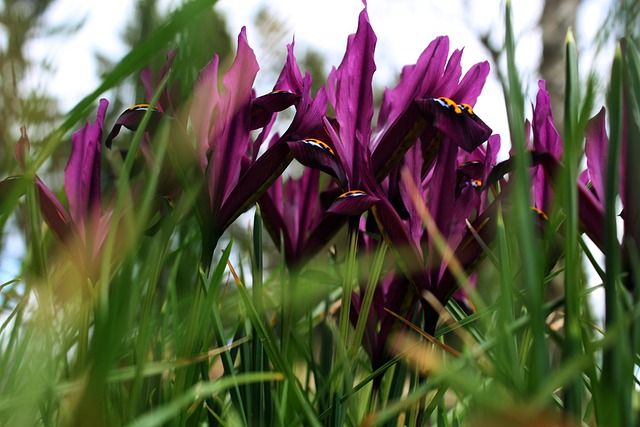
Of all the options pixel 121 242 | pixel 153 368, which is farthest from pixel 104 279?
pixel 121 242

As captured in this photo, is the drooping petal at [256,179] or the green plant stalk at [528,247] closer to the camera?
the green plant stalk at [528,247]

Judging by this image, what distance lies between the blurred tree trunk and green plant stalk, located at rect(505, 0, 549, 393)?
495 centimetres

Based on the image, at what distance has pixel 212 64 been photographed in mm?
627

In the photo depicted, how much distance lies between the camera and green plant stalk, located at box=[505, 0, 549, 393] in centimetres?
32

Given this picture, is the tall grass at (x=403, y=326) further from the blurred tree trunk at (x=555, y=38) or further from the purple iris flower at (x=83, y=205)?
the blurred tree trunk at (x=555, y=38)

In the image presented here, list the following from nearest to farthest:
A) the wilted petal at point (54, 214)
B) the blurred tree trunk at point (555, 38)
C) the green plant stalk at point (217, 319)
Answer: the green plant stalk at point (217, 319), the wilted petal at point (54, 214), the blurred tree trunk at point (555, 38)

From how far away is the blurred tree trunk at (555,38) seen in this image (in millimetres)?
5070

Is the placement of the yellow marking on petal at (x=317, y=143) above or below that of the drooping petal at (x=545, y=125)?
above

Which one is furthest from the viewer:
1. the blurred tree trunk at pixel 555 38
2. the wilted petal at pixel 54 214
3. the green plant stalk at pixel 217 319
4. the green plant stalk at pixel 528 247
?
the blurred tree trunk at pixel 555 38

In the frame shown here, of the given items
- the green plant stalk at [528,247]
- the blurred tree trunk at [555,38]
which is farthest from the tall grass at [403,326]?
the blurred tree trunk at [555,38]

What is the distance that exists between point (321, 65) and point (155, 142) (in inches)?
428

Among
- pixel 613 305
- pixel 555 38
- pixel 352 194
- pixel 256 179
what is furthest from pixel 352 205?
pixel 555 38

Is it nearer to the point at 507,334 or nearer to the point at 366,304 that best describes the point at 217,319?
the point at 366,304

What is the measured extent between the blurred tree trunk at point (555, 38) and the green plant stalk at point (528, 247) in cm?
495
